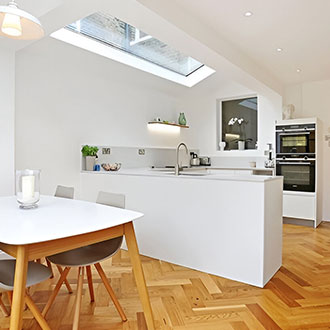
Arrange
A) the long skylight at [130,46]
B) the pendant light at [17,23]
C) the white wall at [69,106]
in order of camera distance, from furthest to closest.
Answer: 1. the long skylight at [130,46]
2. the white wall at [69,106]
3. the pendant light at [17,23]

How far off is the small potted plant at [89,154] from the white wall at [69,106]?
11 centimetres

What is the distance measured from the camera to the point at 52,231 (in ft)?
4.64

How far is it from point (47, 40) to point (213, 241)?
2869 mm

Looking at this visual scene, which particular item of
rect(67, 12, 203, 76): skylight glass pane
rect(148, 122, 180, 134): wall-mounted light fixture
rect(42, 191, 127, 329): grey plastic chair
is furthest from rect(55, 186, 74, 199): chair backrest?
rect(148, 122, 180, 134): wall-mounted light fixture

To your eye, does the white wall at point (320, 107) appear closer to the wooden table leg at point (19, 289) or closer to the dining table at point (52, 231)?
the dining table at point (52, 231)

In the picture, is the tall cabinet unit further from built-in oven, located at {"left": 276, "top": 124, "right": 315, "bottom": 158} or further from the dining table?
the dining table

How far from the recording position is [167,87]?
5.24 m

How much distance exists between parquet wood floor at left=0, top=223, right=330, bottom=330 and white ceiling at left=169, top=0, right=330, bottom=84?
2.46 metres

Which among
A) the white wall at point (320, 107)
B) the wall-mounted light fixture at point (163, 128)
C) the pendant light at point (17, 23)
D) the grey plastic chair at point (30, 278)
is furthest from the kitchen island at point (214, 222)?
the white wall at point (320, 107)

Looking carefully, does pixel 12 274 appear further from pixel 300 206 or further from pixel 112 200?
pixel 300 206

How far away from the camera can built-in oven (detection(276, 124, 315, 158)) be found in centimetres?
464

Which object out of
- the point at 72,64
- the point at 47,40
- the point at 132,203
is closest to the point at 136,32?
the point at 72,64

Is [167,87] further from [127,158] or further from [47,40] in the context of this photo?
[47,40]

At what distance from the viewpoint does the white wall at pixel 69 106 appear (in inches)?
135
